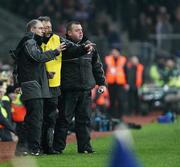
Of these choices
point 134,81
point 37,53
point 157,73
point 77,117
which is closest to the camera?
point 37,53

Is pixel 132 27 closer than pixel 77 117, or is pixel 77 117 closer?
pixel 77 117

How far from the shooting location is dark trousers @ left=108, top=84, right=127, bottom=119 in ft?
85.7

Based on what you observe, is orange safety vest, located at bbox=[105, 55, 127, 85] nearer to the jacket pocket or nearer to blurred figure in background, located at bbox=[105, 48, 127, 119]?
blurred figure in background, located at bbox=[105, 48, 127, 119]

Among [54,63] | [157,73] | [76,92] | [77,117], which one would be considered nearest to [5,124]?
[77,117]

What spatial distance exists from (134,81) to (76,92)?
616 inches

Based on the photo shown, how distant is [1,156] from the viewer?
1417 centimetres

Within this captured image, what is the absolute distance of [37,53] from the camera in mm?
13750

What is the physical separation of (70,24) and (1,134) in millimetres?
3938

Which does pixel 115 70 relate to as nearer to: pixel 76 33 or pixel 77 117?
pixel 77 117

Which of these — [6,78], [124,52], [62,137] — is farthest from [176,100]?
[62,137]

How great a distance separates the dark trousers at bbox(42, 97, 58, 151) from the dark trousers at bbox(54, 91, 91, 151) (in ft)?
0.51

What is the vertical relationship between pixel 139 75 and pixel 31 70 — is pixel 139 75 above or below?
below

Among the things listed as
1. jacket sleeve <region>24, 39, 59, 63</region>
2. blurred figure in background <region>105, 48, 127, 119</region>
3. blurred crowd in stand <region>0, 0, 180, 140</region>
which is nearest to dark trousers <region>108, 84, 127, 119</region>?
blurred figure in background <region>105, 48, 127, 119</region>

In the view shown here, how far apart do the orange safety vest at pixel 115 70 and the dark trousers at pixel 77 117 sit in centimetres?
1215
